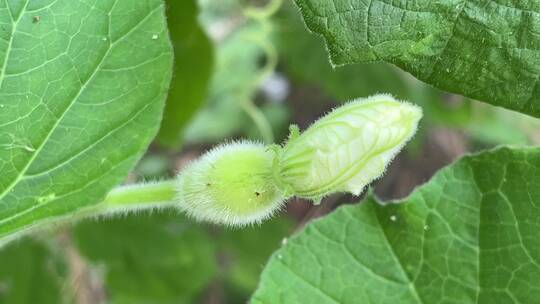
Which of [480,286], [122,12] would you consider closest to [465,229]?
[480,286]

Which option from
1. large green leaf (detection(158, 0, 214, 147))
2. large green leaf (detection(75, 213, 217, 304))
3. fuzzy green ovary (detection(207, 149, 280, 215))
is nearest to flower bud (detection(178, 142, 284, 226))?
fuzzy green ovary (detection(207, 149, 280, 215))

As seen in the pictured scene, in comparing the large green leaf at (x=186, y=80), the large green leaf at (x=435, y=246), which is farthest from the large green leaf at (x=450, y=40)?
the large green leaf at (x=186, y=80)

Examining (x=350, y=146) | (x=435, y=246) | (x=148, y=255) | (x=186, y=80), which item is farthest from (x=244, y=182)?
(x=148, y=255)

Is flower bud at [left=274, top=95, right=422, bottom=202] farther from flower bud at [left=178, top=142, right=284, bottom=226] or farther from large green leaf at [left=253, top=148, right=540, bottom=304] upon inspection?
large green leaf at [left=253, top=148, right=540, bottom=304]

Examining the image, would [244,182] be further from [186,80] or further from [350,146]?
[186,80]

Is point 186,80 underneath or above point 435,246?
underneath

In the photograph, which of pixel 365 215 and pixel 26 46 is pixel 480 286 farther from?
pixel 26 46
